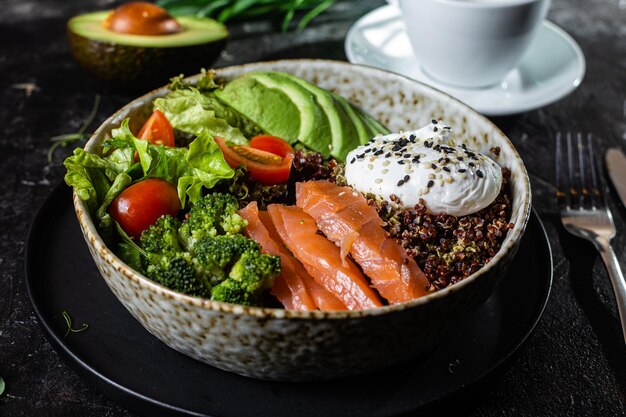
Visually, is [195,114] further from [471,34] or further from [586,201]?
[586,201]

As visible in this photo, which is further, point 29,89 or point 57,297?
point 29,89

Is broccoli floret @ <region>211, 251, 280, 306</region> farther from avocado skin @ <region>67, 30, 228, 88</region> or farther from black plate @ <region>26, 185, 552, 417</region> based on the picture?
avocado skin @ <region>67, 30, 228, 88</region>

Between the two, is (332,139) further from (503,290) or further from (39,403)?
(39,403)

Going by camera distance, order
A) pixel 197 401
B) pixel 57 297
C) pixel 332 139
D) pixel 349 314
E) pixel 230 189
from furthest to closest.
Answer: pixel 332 139 < pixel 230 189 < pixel 57 297 < pixel 197 401 < pixel 349 314

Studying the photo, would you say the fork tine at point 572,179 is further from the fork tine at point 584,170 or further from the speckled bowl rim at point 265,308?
the speckled bowl rim at point 265,308

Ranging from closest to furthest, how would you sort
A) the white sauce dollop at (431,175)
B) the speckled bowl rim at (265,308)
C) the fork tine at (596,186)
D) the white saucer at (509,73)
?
1. the speckled bowl rim at (265,308)
2. the white sauce dollop at (431,175)
3. the fork tine at (596,186)
4. the white saucer at (509,73)

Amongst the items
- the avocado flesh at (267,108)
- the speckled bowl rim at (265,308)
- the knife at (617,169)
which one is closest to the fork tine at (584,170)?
the knife at (617,169)

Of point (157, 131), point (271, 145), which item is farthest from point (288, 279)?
point (157, 131)

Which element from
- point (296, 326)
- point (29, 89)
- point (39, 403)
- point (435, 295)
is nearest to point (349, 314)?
point (296, 326)
